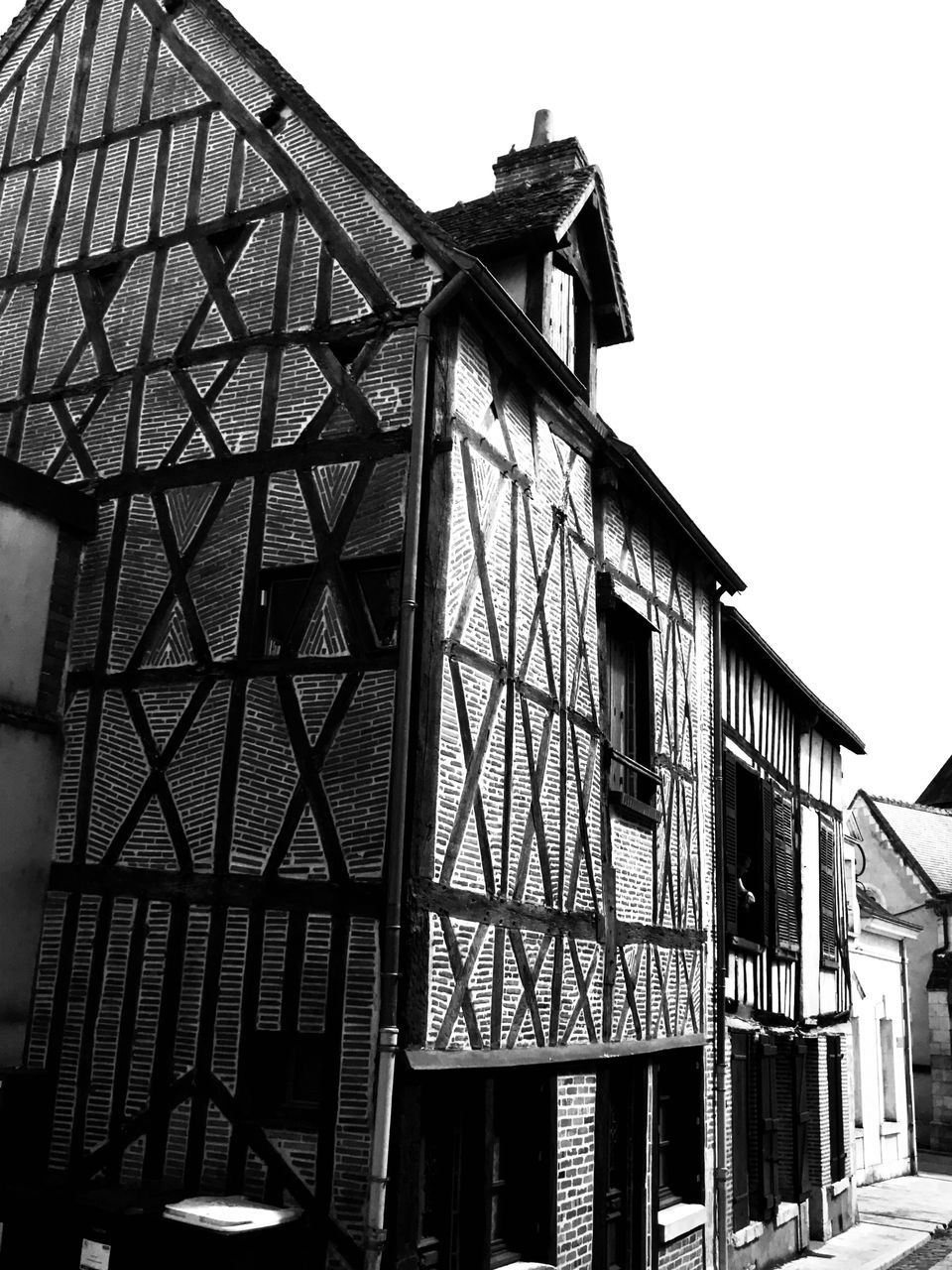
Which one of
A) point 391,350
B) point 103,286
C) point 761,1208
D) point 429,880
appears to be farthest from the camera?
point 761,1208

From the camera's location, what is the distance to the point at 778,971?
12578 mm

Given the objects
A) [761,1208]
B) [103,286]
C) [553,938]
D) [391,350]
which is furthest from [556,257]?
[761,1208]

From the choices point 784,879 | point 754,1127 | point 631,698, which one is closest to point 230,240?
point 631,698

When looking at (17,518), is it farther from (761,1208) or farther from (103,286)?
(761,1208)

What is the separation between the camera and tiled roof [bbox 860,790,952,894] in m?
25.7

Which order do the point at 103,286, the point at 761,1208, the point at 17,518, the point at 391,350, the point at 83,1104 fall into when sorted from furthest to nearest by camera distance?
the point at 761,1208 < the point at 103,286 < the point at 17,518 < the point at 391,350 < the point at 83,1104

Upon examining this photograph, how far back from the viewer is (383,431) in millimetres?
7121

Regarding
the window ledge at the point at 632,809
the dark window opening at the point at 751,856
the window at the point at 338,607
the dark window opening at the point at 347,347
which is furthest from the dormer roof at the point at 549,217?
the dark window opening at the point at 751,856

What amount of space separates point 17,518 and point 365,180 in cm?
316

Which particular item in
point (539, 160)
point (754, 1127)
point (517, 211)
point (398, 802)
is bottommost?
point (754, 1127)

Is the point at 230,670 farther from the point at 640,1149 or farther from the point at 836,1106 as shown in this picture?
the point at 836,1106

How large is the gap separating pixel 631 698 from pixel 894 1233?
7964 millimetres

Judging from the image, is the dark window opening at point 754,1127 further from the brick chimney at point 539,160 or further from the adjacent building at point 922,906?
the adjacent building at point 922,906

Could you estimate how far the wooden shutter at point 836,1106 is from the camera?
13773 mm
